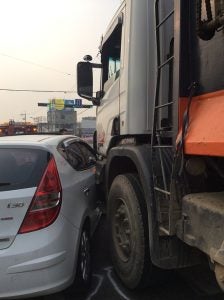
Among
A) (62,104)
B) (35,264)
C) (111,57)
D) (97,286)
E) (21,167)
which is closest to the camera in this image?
(35,264)

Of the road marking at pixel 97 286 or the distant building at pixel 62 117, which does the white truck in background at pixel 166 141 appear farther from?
the distant building at pixel 62 117

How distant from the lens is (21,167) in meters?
4.27

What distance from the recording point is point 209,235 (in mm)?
3025

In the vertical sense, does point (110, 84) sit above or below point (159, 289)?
above

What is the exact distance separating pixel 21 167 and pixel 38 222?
1.86 ft

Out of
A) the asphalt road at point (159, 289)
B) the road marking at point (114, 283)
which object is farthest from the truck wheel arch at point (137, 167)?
the road marking at point (114, 283)

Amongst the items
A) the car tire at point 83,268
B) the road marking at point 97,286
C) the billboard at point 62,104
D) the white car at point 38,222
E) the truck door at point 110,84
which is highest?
the billboard at point 62,104

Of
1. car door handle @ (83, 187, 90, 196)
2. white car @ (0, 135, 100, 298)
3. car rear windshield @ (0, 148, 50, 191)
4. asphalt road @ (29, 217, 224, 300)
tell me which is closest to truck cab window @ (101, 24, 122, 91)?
car door handle @ (83, 187, 90, 196)

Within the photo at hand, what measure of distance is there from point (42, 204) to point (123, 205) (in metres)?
1.12

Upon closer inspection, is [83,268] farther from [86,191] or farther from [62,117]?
[62,117]

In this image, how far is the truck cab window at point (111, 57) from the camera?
600cm

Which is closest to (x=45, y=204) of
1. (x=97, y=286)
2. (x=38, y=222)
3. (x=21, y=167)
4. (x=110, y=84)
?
(x=38, y=222)

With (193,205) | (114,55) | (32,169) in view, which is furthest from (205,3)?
(114,55)

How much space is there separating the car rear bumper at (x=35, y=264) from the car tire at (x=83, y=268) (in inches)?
16.6
